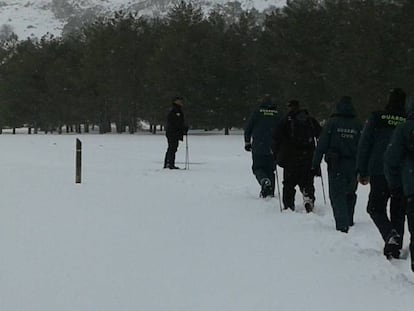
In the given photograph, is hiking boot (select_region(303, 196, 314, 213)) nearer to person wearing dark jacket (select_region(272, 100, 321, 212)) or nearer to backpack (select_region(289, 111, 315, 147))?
person wearing dark jacket (select_region(272, 100, 321, 212))

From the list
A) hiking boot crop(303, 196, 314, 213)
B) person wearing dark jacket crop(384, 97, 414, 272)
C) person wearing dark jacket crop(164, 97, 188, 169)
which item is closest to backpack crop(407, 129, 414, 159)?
person wearing dark jacket crop(384, 97, 414, 272)

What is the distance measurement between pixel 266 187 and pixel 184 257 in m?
4.60

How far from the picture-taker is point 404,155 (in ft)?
19.1

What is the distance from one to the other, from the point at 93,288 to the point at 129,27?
2028 inches

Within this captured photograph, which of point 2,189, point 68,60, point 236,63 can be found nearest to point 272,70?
point 236,63

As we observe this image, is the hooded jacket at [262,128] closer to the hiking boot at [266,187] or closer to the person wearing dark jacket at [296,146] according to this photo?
the hiking boot at [266,187]

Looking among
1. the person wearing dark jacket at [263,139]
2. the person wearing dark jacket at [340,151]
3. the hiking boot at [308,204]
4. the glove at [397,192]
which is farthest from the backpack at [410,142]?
the person wearing dark jacket at [263,139]

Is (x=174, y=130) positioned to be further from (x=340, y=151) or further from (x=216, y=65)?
(x=216, y=65)

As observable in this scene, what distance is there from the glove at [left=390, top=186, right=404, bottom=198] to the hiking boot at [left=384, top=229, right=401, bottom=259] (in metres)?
0.42

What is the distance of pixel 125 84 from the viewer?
177ft

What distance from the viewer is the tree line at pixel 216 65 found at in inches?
1519

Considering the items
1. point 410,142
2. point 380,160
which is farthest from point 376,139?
point 410,142

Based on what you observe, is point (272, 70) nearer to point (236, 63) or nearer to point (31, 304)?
point (236, 63)

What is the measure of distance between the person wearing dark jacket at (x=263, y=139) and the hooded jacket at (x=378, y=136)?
4.26 m
